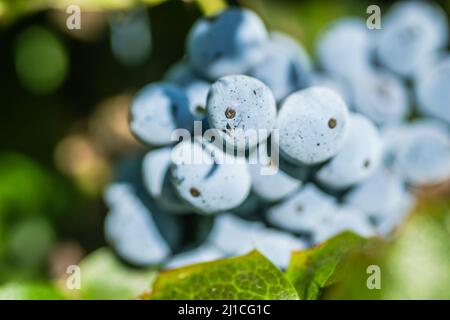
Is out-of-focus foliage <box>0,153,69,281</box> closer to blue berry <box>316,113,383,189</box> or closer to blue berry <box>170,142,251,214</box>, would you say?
blue berry <box>170,142,251,214</box>

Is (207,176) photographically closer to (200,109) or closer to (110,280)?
(200,109)

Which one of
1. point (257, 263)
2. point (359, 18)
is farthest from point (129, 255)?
point (359, 18)

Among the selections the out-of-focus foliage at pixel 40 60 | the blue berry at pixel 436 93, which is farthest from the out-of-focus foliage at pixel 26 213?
the blue berry at pixel 436 93

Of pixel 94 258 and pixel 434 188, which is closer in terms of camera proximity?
pixel 434 188

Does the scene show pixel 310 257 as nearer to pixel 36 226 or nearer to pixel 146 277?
pixel 146 277

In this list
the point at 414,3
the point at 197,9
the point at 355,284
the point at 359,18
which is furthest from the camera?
the point at 359,18

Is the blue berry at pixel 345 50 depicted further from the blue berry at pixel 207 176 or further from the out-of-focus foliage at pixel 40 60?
the out-of-focus foliage at pixel 40 60

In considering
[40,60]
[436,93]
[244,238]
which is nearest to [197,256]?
[244,238]
